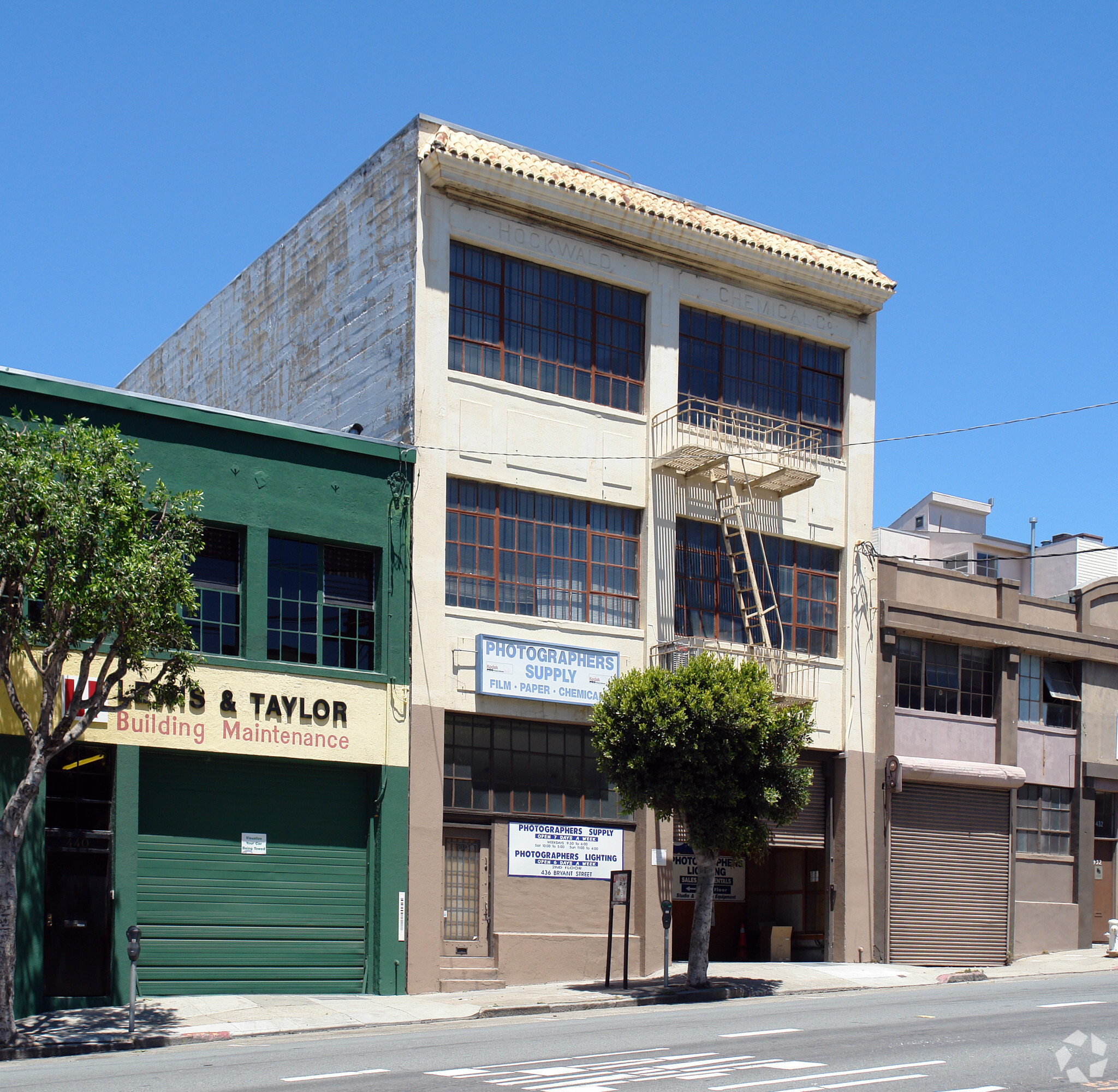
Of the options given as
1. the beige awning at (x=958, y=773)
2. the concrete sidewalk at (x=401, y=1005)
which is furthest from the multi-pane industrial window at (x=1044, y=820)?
the concrete sidewalk at (x=401, y=1005)

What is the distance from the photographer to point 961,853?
1188 inches

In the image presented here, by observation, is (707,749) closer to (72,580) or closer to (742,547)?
(742,547)

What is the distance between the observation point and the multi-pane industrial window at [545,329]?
25562mm

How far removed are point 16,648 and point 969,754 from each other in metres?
20.4

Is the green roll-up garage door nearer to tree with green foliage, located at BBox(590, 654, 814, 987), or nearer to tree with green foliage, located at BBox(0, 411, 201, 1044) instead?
tree with green foliage, located at BBox(0, 411, 201, 1044)

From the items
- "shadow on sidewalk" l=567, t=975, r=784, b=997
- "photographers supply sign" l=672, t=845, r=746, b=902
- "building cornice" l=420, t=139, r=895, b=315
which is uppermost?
"building cornice" l=420, t=139, r=895, b=315

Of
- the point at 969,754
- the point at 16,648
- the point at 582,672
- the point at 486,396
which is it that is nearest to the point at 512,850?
the point at 582,672

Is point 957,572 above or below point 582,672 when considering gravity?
above

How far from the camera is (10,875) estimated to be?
17.1 m

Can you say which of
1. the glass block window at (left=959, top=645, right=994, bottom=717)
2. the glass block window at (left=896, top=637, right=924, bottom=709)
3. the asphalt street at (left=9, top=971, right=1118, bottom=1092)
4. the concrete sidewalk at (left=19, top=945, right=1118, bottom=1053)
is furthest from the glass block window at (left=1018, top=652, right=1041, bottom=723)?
the asphalt street at (left=9, top=971, right=1118, bottom=1092)

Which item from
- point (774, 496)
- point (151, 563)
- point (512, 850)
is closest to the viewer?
point (151, 563)

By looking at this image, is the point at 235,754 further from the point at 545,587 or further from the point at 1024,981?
the point at 1024,981

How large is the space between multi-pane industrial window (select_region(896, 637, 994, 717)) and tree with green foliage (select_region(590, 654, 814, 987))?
25.3 feet

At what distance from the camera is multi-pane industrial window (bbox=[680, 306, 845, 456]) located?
2841 centimetres
